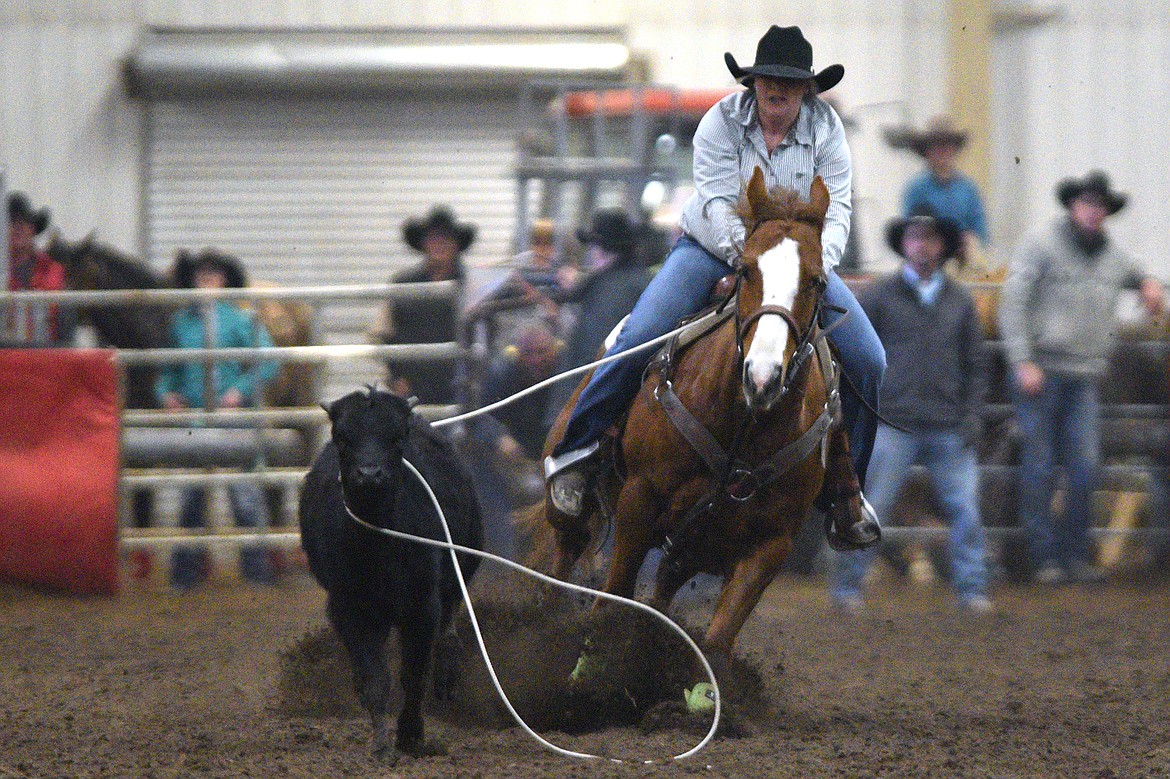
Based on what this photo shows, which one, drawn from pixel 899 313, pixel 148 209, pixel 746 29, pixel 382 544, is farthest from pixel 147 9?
pixel 382 544

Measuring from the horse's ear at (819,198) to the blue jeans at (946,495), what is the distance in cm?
405

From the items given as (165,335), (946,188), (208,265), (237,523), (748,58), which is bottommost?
(237,523)

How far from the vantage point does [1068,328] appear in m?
9.57

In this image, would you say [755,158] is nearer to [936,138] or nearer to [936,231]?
[936,231]

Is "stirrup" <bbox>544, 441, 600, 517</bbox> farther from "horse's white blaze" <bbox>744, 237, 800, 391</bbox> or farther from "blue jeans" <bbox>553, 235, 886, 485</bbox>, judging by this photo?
"horse's white blaze" <bbox>744, 237, 800, 391</bbox>

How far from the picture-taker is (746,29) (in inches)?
578

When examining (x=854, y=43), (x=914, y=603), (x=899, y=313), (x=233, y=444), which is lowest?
(x=914, y=603)

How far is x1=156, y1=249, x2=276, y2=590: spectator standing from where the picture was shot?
931 centimetres

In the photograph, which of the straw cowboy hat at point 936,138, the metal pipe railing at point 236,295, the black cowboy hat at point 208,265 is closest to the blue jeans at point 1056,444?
the straw cowboy hat at point 936,138

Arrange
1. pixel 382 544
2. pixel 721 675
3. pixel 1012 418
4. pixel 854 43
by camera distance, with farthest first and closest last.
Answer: pixel 854 43, pixel 1012 418, pixel 721 675, pixel 382 544

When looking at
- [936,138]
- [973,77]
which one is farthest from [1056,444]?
[973,77]

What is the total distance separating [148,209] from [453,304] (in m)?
6.72

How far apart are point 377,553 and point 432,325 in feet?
14.3

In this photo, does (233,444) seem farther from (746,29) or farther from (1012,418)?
(746,29)
